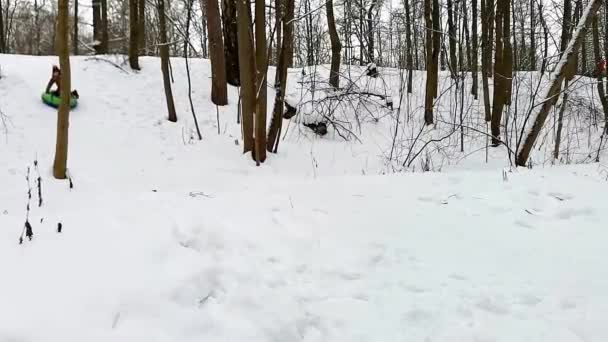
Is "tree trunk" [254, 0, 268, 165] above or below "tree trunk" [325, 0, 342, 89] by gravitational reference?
below

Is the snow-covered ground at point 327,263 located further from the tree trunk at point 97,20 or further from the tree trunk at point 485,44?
the tree trunk at point 97,20

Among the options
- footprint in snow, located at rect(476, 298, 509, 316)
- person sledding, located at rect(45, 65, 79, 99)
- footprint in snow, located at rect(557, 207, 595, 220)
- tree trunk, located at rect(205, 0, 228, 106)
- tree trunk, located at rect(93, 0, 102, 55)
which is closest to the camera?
footprint in snow, located at rect(476, 298, 509, 316)

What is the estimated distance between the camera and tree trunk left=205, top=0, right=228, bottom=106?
962 cm

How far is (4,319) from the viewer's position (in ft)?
5.77

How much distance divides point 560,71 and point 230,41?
7.64 m

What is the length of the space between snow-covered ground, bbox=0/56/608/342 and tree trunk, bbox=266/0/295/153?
10.8 ft

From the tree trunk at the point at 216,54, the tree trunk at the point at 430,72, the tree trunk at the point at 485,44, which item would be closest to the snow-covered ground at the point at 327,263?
the tree trunk at the point at 216,54

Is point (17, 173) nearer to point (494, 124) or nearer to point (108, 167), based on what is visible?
point (108, 167)

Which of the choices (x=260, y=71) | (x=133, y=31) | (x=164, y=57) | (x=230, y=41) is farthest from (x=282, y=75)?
(x=133, y=31)

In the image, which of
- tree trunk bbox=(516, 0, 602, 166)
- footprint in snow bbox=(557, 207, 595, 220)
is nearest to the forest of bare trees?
tree trunk bbox=(516, 0, 602, 166)

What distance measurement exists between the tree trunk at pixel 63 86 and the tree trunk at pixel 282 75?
3.11m

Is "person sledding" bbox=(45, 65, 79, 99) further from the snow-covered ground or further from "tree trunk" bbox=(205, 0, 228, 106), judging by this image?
the snow-covered ground

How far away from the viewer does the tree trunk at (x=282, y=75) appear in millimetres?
7219

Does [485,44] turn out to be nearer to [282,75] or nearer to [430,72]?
[430,72]
